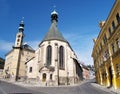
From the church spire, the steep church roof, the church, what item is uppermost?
the church spire

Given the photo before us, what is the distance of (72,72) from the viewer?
4212 cm

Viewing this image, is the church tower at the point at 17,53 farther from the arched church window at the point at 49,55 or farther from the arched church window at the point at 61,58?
the arched church window at the point at 61,58

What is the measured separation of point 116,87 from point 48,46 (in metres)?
28.9

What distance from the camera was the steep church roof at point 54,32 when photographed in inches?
1804

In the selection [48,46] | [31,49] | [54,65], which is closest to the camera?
[54,65]

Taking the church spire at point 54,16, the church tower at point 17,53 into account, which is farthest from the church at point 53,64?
the church tower at point 17,53

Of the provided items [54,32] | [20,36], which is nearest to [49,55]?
[54,32]

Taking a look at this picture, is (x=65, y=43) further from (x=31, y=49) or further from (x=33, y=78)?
(x=31, y=49)

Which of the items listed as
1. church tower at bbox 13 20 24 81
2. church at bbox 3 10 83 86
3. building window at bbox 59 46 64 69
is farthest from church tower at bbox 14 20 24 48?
building window at bbox 59 46 64 69

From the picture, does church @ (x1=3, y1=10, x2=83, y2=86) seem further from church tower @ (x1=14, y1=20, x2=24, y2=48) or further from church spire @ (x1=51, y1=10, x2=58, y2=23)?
church tower @ (x1=14, y1=20, x2=24, y2=48)

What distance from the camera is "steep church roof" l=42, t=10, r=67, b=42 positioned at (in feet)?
150

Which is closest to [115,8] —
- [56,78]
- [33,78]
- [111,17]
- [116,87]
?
[111,17]

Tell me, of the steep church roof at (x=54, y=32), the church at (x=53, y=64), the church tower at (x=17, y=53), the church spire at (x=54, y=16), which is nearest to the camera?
the church at (x=53, y=64)

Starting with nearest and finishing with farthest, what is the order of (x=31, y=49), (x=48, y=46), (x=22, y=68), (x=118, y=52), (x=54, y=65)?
(x=118, y=52) < (x=54, y=65) < (x=48, y=46) < (x=22, y=68) < (x=31, y=49)
